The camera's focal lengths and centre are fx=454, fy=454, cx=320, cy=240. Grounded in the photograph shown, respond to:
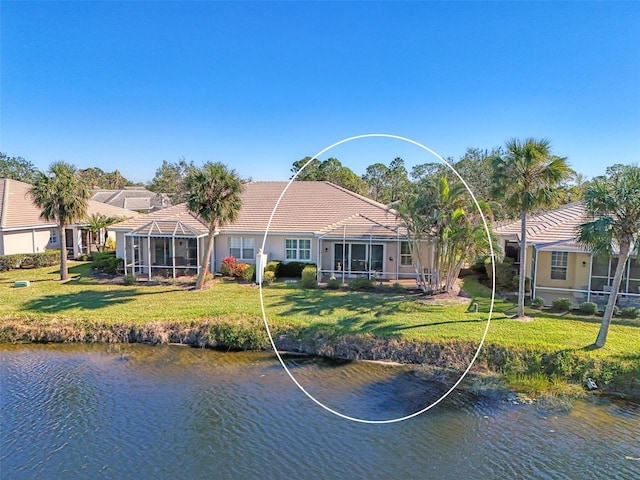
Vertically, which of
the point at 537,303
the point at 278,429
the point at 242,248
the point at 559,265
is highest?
the point at 242,248

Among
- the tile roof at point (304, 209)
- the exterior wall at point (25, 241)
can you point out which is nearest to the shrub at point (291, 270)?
the tile roof at point (304, 209)

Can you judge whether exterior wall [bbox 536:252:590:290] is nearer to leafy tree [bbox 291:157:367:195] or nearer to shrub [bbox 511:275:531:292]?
shrub [bbox 511:275:531:292]

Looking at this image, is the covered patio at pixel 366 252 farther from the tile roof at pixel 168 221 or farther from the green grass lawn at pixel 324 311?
the tile roof at pixel 168 221

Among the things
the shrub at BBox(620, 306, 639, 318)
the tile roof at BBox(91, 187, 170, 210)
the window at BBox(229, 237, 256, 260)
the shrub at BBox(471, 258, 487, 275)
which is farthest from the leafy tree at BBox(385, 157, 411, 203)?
the shrub at BBox(620, 306, 639, 318)

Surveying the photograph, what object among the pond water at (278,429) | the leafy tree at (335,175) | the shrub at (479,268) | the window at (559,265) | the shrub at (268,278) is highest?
the leafy tree at (335,175)

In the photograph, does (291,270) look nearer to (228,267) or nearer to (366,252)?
(228,267)

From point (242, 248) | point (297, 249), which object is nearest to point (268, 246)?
point (242, 248)
